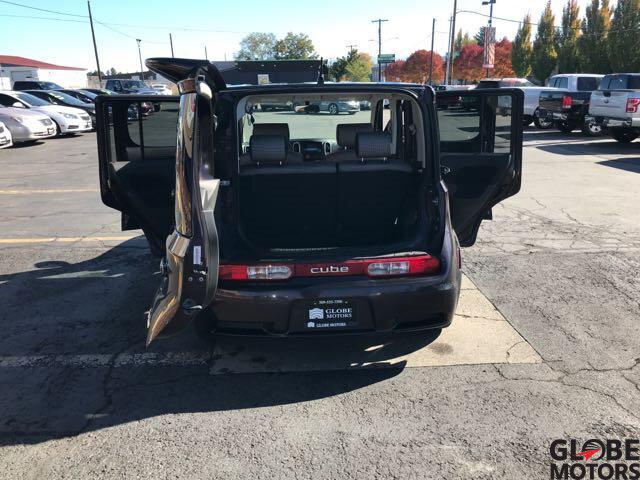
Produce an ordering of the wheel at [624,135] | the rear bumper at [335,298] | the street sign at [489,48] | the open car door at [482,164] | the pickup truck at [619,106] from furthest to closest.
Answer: the street sign at [489,48], the wheel at [624,135], the pickup truck at [619,106], the open car door at [482,164], the rear bumper at [335,298]

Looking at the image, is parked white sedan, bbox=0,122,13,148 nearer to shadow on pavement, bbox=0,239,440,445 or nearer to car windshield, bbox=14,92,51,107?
car windshield, bbox=14,92,51,107

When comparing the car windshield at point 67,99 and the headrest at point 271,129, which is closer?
the headrest at point 271,129

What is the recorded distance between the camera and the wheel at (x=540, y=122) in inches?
750

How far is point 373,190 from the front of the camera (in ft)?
13.3

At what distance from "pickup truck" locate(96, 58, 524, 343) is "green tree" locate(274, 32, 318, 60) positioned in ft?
272

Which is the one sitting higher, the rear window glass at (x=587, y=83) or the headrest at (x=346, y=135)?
the rear window glass at (x=587, y=83)

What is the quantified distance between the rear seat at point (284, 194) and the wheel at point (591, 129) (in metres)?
14.4

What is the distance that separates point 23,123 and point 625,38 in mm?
29056

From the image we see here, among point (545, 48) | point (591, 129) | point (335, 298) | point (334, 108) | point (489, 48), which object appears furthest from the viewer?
point (545, 48)

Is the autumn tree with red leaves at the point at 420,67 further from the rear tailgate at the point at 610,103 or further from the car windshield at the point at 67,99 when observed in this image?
the rear tailgate at the point at 610,103

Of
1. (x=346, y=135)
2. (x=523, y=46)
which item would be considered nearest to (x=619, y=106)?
(x=346, y=135)

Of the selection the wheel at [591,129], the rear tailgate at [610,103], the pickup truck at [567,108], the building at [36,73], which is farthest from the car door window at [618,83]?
the building at [36,73]

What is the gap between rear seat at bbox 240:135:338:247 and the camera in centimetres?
387

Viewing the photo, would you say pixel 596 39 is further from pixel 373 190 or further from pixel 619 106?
pixel 373 190
